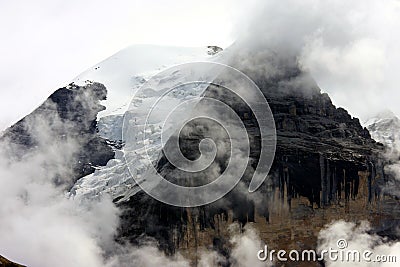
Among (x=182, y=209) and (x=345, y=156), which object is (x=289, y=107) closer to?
(x=345, y=156)

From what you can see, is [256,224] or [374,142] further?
[374,142]

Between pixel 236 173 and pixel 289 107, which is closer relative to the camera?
pixel 236 173

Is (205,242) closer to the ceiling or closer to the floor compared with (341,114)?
closer to the floor

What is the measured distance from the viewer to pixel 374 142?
19300 centimetres

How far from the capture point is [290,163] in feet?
582

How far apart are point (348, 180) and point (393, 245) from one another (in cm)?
1876

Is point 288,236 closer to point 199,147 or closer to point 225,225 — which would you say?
point 225,225

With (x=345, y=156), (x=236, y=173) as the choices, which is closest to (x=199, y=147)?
(x=236, y=173)

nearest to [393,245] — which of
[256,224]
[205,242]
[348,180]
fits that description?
[348,180]

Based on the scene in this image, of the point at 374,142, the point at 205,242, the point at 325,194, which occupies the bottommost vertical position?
the point at 205,242

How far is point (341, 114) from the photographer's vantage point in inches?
7574

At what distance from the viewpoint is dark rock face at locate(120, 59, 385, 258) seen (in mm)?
175125

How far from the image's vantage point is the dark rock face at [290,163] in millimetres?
175125

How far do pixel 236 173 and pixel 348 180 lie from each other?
2659 centimetres
